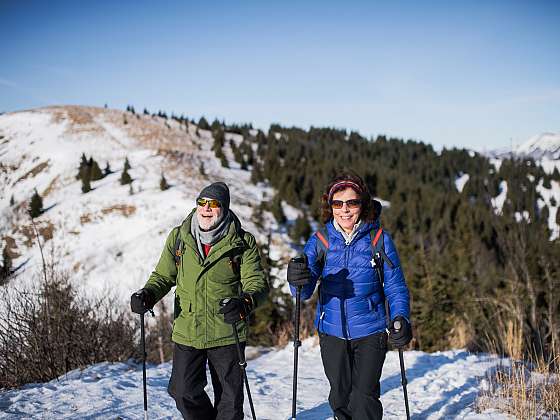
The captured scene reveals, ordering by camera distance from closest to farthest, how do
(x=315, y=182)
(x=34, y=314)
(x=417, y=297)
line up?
(x=34, y=314)
(x=417, y=297)
(x=315, y=182)

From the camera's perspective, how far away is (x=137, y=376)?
17.3 feet

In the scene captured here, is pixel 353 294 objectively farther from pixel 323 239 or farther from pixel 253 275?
pixel 253 275

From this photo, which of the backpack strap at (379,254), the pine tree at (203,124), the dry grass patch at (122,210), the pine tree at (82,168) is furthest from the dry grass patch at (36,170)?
the backpack strap at (379,254)

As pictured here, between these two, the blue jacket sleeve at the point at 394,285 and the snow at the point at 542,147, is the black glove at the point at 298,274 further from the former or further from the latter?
the snow at the point at 542,147

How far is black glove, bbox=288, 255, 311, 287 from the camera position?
288 cm

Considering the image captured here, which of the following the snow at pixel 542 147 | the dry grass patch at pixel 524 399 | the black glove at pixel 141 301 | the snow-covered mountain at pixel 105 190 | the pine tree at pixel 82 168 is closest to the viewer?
the black glove at pixel 141 301

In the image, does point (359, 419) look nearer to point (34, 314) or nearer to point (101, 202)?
point (34, 314)

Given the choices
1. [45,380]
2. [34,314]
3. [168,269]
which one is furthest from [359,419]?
[34,314]

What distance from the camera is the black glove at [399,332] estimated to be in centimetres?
278

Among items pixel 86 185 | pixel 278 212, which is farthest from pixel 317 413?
pixel 86 185

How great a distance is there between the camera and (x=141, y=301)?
302 centimetres

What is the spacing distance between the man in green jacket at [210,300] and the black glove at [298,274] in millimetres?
264

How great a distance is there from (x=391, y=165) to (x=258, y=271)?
211 feet

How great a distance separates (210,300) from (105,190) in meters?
27.6
